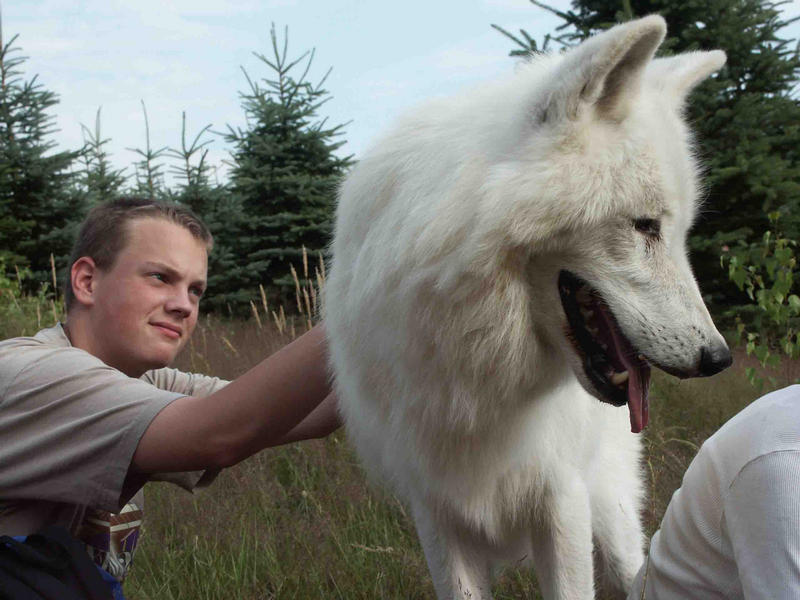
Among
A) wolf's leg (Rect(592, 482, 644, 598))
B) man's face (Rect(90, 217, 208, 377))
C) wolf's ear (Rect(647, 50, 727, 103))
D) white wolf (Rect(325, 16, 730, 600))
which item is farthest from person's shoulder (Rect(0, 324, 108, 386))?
wolf's leg (Rect(592, 482, 644, 598))

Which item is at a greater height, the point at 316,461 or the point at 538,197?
the point at 538,197

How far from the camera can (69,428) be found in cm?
170

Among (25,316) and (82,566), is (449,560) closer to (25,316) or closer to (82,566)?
(82,566)

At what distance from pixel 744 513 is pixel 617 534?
4.41 ft

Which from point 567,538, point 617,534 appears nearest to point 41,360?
point 567,538

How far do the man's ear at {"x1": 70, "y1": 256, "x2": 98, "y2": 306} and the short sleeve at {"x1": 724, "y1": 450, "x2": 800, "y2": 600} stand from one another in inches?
67.6

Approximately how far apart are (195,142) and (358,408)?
8080 millimetres

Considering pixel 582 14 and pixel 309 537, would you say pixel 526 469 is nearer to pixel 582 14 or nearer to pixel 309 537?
pixel 309 537

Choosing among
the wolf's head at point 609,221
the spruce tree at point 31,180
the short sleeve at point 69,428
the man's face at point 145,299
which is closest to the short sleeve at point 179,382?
the man's face at point 145,299

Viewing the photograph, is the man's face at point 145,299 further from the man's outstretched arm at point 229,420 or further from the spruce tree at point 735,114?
the spruce tree at point 735,114

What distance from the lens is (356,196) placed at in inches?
76.0

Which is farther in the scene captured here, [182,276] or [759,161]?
[759,161]

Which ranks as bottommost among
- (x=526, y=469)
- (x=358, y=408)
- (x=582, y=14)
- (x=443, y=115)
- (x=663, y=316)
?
(x=526, y=469)

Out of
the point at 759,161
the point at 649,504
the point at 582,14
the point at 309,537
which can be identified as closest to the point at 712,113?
the point at 759,161
